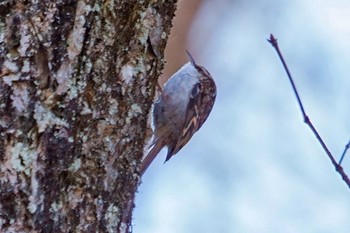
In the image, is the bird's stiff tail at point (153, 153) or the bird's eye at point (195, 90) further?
the bird's eye at point (195, 90)

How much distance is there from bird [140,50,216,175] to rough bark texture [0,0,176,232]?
0.90 metres

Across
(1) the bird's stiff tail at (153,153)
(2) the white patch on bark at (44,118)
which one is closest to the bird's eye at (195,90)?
(1) the bird's stiff tail at (153,153)

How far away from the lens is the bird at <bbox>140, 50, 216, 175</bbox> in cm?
262

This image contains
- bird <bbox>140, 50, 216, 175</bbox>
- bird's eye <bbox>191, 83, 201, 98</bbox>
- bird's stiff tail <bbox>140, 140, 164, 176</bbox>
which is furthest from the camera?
bird's eye <bbox>191, 83, 201, 98</bbox>

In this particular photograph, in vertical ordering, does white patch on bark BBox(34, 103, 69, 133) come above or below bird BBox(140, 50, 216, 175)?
below

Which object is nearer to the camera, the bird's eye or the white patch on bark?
the white patch on bark

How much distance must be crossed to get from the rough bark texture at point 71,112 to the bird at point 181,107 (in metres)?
0.90

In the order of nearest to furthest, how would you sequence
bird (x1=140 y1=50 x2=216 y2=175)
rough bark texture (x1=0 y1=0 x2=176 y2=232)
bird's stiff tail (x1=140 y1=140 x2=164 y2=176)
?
rough bark texture (x1=0 y1=0 x2=176 y2=232) < bird's stiff tail (x1=140 y1=140 x2=164 y2=176) < bird (x1=140 y1=50 x2=216 y2=175)

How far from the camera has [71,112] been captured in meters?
1.48

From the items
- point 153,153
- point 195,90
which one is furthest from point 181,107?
point 153,153

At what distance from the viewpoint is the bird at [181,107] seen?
2617 mm

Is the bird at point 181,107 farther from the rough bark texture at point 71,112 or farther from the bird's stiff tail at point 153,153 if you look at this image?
the rough bark texture at point 71,112

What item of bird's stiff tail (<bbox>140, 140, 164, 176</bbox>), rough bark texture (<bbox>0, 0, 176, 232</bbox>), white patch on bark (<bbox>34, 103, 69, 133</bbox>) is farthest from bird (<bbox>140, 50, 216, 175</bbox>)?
white patch on bark (<bbox>34, 103, 69, 133</bbox>)

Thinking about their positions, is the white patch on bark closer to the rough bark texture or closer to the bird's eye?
the rough bark texture
